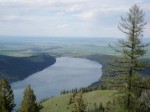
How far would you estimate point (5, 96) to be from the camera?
174 feet

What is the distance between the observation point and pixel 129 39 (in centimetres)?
3366

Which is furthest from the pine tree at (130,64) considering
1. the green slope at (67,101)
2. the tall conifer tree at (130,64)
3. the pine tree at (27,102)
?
the green slope at (67,101)

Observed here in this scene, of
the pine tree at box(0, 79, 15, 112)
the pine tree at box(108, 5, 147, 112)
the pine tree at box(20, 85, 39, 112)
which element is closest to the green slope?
the pine tree at box(20, 85, 39, 112)

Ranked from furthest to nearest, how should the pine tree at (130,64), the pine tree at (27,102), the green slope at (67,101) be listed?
1. the green slope at (67,101)
2. the pine tree at (27,102)
3. the pine tree at (130,64)

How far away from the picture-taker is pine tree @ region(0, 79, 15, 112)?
5222 centimetres

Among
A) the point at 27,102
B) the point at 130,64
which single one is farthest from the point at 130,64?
the point at 27,102

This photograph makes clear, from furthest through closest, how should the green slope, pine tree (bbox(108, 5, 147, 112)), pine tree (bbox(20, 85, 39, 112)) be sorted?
the green slope
pine tree (bbox(20, 85, 39, 112))
pine tree (bbox(108, 5, 147, 112))

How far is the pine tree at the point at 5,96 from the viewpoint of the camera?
52.2 meters

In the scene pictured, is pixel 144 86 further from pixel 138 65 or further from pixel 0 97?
pixel 0 97

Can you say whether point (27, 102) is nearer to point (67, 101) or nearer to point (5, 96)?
point (5, 96)

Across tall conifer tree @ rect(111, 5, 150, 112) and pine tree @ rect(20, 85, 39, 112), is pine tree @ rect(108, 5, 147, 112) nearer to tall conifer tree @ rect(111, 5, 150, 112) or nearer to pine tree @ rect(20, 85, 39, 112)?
tall conifer tree @ rect(111, 5, 150, 112)

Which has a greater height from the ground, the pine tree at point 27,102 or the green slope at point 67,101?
the pine tree at point 27,102

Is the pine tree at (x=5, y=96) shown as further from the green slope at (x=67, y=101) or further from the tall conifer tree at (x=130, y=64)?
the green slope at (x=67, y=101)

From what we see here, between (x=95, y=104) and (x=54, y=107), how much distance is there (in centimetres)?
3346
